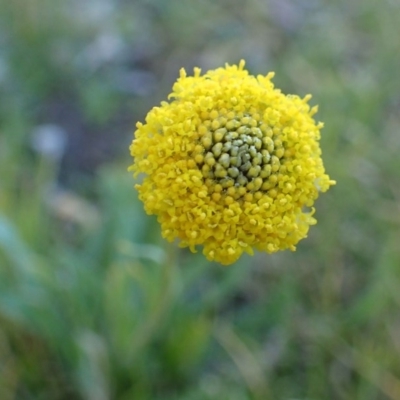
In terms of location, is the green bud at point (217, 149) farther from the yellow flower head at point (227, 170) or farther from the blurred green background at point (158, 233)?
the blurred green background at point (158, 233)

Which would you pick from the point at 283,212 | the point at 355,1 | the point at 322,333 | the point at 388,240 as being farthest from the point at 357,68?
the point at 283,212

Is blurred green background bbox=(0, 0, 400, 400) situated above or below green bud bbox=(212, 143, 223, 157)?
above

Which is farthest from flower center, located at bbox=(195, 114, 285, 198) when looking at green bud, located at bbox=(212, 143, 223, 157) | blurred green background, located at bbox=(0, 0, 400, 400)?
blurred green background, located at bbox=(0, 0, 400, 400)

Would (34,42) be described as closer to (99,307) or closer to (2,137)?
(2,137)

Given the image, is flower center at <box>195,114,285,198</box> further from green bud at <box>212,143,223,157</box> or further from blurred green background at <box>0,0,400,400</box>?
blurred green background at <box>0,0,400,400</box>

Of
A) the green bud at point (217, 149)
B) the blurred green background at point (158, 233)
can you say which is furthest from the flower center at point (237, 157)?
the blurred green background at point (158, 233)

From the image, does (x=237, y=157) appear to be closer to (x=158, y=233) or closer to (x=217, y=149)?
(x=217, y=149)

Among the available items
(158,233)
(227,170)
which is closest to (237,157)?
(227,170)
